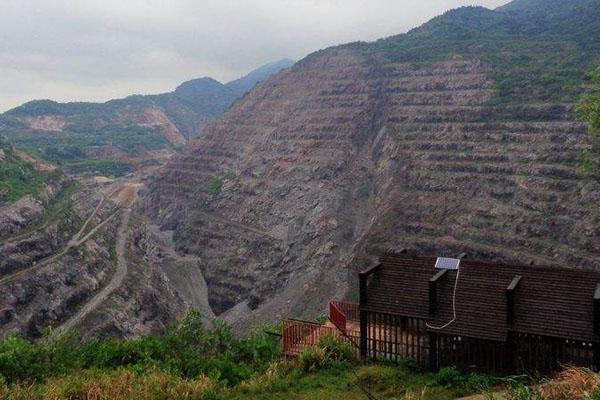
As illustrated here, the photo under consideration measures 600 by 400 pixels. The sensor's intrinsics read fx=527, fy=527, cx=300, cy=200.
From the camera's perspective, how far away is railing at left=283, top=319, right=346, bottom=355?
20.7m

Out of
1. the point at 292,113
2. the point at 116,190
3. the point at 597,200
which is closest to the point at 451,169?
the point at 597,200

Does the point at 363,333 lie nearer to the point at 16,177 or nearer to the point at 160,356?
the point at 160,356

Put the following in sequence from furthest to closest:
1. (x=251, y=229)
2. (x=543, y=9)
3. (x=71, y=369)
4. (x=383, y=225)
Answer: (x=543, y=9), (x=251, y=229), (x=383, y=225), (x=71, y=369)

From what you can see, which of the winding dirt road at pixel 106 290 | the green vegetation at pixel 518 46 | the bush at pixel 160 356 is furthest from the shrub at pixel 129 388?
the green vegetation at pixel 518 46

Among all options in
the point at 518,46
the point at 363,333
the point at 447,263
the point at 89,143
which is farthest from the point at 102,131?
the point at 447,263

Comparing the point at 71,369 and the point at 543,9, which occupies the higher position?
the point at 543,9

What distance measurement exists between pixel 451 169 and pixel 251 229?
2570 cm

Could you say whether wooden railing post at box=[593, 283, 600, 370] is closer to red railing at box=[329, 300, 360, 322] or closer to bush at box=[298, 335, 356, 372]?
bush at box=[298, 335, 356, 372]

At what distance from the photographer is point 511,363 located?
17.3 metres

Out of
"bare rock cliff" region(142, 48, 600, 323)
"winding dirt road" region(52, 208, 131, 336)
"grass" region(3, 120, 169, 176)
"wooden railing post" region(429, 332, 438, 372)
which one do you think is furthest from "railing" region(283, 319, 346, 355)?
"grass" region(3, 120, 169, 176)

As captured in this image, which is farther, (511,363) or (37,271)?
(37,271)

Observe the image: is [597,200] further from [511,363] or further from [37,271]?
[37,271]

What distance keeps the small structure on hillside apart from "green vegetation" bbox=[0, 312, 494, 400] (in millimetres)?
993

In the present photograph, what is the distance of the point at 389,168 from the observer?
6262 centimetres
